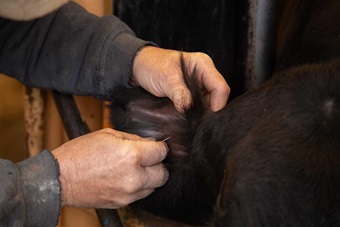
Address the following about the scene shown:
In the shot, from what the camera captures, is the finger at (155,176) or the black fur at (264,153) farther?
the finger at (155,176)

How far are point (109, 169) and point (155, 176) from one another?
0.25ft

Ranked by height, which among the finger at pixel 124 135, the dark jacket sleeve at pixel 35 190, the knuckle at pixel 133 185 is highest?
the finger at pixel 124 135

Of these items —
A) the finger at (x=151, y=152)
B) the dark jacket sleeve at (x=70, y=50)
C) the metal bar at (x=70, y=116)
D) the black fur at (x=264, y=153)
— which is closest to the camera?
the black fur at (x=264, y=153)

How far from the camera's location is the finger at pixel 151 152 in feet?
3.11

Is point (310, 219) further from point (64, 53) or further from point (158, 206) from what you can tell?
point (64, 53)

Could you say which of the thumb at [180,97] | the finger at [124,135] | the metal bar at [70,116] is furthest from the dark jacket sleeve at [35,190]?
the metal bar at [70,116]

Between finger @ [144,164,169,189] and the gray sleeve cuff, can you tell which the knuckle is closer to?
finger @ [144,164,169,189]

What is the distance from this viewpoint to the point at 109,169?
98cm

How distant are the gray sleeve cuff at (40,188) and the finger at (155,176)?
0.15 metres

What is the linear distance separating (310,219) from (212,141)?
0.66 ft

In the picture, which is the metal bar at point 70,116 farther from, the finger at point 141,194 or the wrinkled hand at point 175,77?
the finger at point 141,194

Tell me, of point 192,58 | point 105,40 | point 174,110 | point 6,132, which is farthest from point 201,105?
point 6,132

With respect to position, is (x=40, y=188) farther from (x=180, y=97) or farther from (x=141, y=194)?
(x=180, y=97)

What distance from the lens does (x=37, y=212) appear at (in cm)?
100
